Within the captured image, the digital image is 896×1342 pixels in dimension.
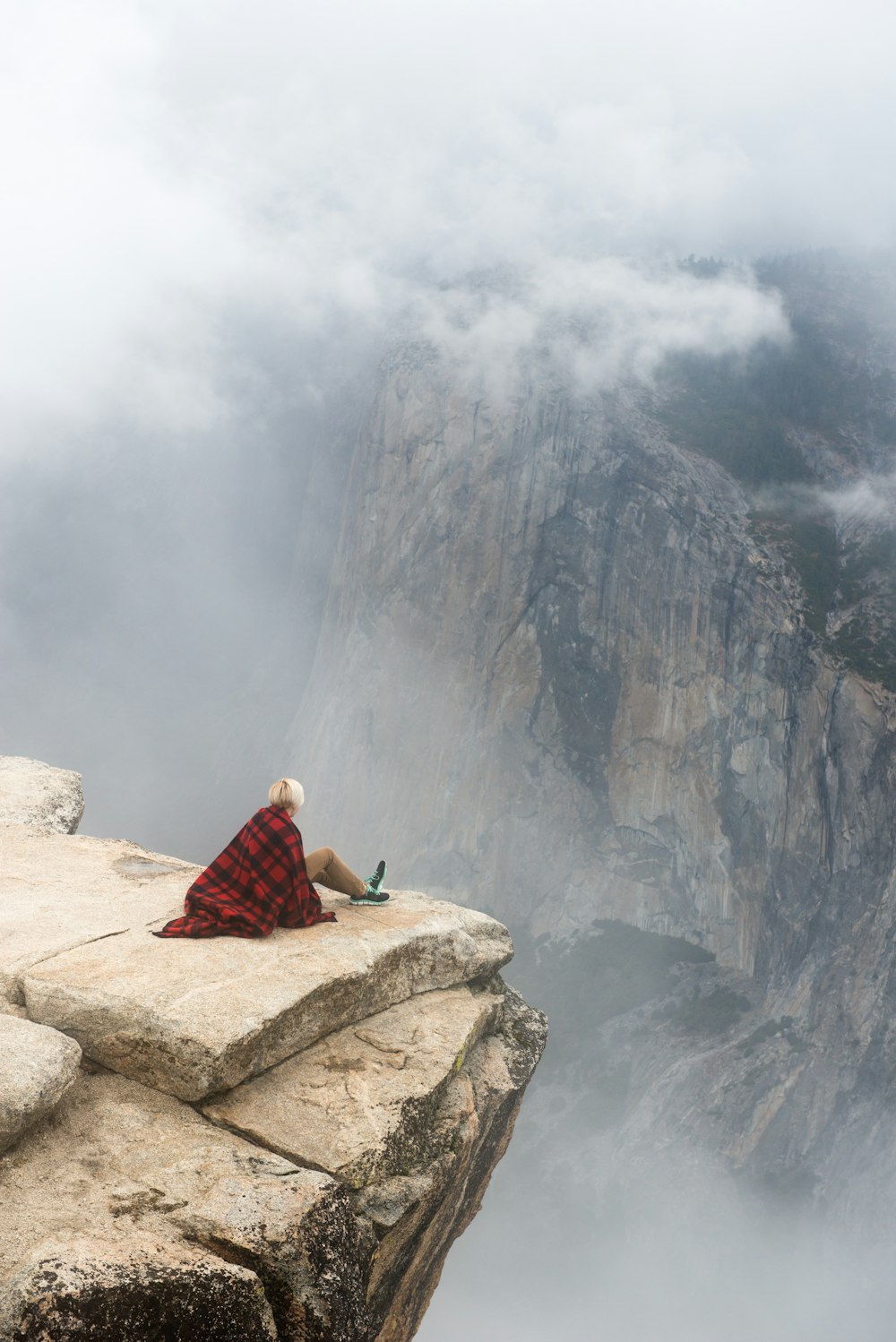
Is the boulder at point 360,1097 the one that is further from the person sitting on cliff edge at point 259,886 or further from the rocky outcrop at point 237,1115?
the person sitting on cliff edge at point 259,886

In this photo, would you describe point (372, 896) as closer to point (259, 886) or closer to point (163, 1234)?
point (259, 886)

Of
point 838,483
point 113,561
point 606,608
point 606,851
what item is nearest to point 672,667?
point 606,608

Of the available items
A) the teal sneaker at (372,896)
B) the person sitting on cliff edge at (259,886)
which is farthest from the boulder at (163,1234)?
the teal sneaker at (372,896)

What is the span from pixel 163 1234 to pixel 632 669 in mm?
51377

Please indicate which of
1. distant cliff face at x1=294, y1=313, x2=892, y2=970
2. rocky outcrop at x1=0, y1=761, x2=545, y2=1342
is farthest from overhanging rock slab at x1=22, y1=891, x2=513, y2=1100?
distant cliff face at x1=294, y1=313, x2=892, y2=970

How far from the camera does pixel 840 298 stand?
246 ft

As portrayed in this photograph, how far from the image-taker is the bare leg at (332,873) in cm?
818

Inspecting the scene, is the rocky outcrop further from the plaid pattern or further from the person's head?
the person's head

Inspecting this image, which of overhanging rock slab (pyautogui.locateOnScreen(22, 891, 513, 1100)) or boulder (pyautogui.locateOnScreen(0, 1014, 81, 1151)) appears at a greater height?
overhanging rock slab (pyautogui.locateOnScreen(22, 891, 513, 1100))

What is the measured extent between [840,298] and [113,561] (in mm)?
73910

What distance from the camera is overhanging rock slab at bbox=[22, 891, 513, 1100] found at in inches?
219

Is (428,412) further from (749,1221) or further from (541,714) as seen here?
(749,1221)

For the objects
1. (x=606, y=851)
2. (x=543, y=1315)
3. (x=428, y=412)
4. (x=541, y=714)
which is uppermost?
(x=428, y=412)

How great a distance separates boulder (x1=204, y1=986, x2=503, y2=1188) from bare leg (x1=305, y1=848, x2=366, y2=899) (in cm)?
147
